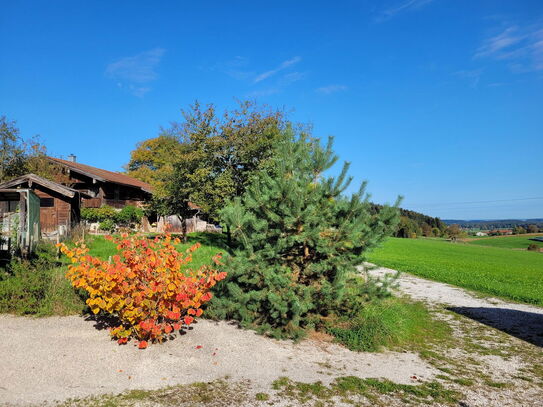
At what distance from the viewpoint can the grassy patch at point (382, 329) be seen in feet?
20.1

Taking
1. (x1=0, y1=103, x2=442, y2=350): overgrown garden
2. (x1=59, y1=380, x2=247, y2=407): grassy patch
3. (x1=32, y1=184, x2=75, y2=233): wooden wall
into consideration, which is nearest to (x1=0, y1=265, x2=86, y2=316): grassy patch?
(x1=0, y1=103, x2=442, y2=350): overgrown garden

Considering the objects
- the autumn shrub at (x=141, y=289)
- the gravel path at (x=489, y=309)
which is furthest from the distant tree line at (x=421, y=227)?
the autumn shrub at (x=141, y=289)

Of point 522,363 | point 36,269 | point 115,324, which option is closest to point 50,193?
point 36,269

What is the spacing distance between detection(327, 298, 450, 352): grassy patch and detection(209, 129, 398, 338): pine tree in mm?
531

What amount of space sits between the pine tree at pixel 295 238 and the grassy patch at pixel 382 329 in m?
0.53

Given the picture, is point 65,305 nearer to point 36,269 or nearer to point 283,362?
point 36,269

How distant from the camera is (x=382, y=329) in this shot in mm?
6375

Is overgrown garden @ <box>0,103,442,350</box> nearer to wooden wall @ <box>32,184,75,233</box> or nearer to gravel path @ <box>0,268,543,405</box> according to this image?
gravel path @ <box>0,268,543,405</box>

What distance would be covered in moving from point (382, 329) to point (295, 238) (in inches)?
92.6

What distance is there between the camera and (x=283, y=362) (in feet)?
17.0

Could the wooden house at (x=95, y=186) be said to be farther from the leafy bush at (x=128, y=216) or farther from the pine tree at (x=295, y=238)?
the pine tree at (x=295, y=238)

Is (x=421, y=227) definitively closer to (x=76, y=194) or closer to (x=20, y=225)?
(x=76, y=194)

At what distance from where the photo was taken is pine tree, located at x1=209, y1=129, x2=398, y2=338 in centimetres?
601

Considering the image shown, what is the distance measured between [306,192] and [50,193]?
21.3 metres
